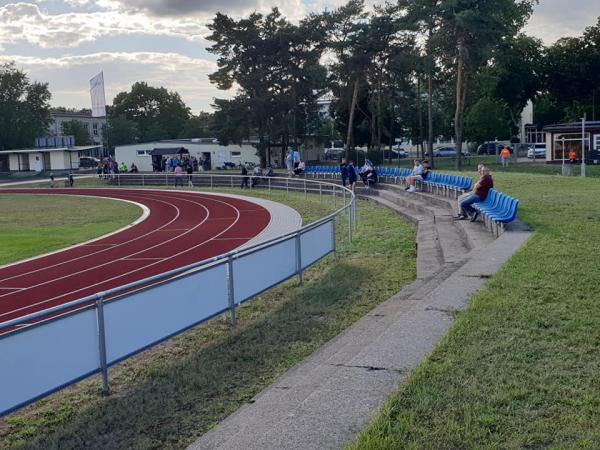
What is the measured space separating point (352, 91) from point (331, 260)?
4686cm

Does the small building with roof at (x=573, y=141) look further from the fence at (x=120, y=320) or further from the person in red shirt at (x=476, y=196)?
the fence at (x=120, y=320)

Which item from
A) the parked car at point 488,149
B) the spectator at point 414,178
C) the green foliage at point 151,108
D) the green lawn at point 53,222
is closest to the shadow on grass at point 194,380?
the green lawn at point 53,222

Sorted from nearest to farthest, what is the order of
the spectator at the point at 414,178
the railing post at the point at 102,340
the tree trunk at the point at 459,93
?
the railing post at the point at 102,340 → the spectator at the point at 414,178 → the tree trunk at the point at 459,93

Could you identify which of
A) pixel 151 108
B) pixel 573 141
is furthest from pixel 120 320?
pixel 151 108

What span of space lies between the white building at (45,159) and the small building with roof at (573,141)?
4252 cm

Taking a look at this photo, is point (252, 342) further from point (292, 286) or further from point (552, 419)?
point (552, 419)

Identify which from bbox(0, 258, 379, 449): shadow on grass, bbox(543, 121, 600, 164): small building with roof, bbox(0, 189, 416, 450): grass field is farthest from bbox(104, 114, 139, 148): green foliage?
bbox(0, 258, 379, 449): shadow on grass

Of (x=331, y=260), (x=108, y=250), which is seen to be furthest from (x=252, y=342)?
(x=108, y=250)

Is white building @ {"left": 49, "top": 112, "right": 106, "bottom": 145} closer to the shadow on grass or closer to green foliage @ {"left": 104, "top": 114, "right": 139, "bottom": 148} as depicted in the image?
green foliage @ {"left": 104, "top": 114, "right": 139, "bottom": 148}

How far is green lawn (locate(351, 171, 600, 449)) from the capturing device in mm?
4969

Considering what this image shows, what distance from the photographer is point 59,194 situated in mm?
45656

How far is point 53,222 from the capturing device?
26828 mm

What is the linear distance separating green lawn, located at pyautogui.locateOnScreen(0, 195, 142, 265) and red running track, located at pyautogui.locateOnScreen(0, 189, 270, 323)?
0.92m

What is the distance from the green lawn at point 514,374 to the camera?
4.97 m
